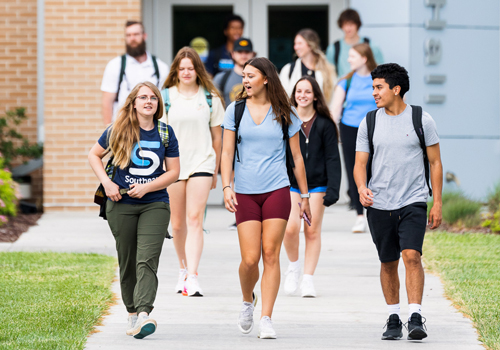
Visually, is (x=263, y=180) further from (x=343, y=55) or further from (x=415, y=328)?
(x=343, y=55)

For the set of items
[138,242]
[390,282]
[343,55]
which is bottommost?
[390,282]

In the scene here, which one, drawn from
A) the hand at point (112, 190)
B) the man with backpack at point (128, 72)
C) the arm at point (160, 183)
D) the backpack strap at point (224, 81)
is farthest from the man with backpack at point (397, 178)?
the backpack strap at point (224, 81)

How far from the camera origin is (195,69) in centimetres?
743

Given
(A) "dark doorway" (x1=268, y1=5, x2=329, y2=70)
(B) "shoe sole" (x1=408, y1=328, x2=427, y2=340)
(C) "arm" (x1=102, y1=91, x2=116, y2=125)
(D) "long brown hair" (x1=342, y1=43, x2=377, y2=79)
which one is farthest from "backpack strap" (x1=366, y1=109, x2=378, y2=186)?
(A) "dark doorway" (x1=268, y1=5, x2=329, y2=70)

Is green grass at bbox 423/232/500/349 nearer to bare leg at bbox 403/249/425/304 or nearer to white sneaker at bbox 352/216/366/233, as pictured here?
bare leg at bbox 403/249/425/304

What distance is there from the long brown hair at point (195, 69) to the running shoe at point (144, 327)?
2.62 metres

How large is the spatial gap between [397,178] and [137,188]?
5.57ft

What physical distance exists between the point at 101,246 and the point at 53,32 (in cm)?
439

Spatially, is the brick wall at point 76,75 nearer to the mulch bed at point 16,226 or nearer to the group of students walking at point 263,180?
the mulch bed at point 16,226

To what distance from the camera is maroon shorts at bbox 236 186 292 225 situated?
19.0 feet

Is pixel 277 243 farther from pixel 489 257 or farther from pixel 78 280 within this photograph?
pixel 489 257

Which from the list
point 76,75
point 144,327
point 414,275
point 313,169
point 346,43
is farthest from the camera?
point 76,75

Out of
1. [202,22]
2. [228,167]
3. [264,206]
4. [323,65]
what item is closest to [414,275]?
[264,206]

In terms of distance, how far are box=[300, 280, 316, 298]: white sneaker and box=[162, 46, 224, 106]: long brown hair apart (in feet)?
5.88
